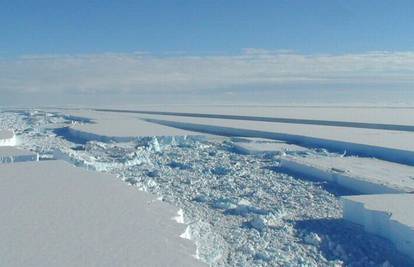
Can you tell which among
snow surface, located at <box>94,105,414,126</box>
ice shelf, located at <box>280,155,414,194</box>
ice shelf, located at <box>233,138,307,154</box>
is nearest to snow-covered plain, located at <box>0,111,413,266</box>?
ice shelf, located at <box>233,138,307,154</box>

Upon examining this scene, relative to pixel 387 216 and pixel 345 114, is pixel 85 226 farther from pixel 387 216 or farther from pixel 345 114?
pixel 345 114

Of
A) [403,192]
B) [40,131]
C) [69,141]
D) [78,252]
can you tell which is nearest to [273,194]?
[403,192]

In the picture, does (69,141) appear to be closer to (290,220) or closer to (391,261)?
(290,220)

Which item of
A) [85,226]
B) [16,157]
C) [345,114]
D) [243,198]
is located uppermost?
[345,114]

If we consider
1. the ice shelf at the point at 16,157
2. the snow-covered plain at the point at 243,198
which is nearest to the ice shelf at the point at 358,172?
the snow-covered plain at the point at 243,198

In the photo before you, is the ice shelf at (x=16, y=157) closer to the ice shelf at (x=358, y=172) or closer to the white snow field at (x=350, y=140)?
the ice shelf at (x=358, y=172)

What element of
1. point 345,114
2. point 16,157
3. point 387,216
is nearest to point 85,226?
point 387,216
